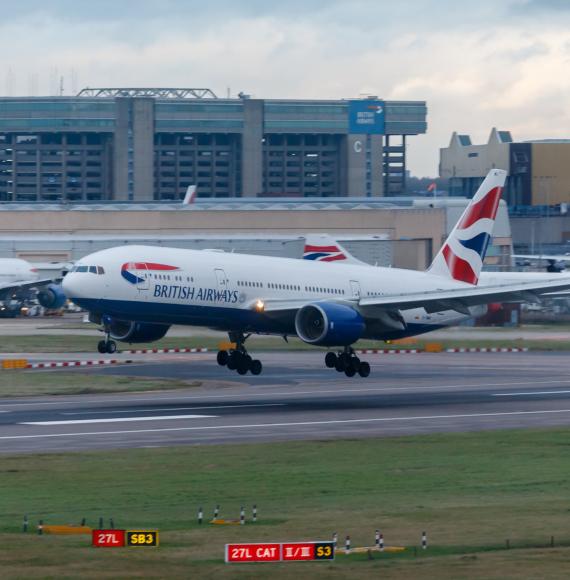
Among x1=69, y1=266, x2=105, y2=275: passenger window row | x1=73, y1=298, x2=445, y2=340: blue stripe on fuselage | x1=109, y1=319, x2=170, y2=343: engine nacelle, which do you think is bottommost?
x1=109, y1=319, x2=170, y2=343: engine nacelle

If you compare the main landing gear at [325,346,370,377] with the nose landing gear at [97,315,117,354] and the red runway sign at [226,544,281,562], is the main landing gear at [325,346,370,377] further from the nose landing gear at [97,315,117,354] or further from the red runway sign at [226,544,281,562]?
the red runway sign at [226,544,281,562]

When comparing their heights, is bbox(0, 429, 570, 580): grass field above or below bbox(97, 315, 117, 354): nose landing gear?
below

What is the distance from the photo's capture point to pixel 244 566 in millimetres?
20906

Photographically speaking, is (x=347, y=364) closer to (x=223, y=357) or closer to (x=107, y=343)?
(x=223, y=357)

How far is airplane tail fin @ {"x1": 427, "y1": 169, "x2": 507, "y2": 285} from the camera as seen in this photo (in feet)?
209

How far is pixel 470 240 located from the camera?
63656 millimetres

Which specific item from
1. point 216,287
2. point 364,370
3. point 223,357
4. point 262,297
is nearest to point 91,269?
point 216,287

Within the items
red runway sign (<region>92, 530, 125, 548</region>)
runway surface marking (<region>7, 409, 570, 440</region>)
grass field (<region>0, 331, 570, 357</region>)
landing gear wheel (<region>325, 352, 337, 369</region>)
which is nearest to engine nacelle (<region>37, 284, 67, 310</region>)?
grass field (<region>0, 331, 570, 357</region>)

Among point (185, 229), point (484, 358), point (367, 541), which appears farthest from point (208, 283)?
point (185, 229)

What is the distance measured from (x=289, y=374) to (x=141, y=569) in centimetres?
4172

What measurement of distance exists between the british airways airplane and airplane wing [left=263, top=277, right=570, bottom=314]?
5cm

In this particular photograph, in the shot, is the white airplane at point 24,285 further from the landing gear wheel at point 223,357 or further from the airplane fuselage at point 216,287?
the airplane fuselage at point 216,287

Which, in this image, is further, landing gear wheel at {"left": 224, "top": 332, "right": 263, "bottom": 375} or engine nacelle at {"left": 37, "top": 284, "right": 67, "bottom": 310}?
engine nacelle at {"left": 37, "top": 284, "right": 67, "bottom": 310}

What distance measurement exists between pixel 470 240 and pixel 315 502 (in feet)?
121
